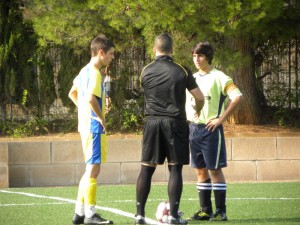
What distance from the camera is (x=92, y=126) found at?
9711mm

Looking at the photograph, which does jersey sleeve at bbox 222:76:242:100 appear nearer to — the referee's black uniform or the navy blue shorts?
the navy blue shorts

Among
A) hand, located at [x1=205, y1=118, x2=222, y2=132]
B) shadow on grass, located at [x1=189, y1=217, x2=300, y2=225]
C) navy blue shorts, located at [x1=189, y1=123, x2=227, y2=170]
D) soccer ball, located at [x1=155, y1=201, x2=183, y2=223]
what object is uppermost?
hand, located at [x1=205, y1=118, x2=222, y2=132]

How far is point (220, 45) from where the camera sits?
1619cm

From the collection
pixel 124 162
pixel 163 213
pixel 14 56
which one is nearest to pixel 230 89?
pixel 163 213

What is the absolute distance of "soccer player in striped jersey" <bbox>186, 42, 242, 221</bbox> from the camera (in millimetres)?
10031

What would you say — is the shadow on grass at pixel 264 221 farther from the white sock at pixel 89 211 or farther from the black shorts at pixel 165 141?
the white sock at pixel 89 211

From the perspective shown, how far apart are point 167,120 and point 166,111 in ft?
0.31

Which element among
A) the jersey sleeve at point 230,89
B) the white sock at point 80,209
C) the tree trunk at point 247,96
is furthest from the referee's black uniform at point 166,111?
the tree trunk at point 247,96

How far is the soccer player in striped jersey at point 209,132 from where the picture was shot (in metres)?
10.0

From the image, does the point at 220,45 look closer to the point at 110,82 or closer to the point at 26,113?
the point at 110,82

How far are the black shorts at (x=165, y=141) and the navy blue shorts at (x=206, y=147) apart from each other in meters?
0.60

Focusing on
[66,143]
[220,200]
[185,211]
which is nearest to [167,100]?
[220,200]

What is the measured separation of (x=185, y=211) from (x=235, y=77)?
6858mm

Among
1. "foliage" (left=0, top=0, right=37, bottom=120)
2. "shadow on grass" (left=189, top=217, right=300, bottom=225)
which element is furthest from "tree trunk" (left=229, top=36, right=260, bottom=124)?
"shadow on grass" (left=189, top=217, right=300, bottom=225)
